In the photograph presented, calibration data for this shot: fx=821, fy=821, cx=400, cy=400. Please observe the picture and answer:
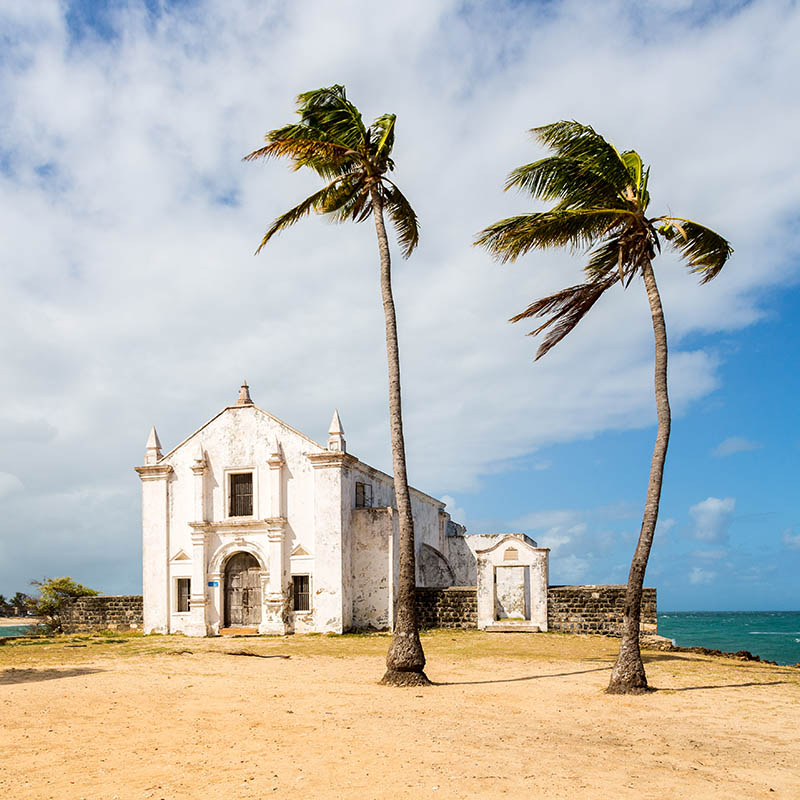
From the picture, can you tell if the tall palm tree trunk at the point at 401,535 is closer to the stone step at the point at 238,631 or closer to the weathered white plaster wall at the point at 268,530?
the weathered white plaster wall at the point at 268,530

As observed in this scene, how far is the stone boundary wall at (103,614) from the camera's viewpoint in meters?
27.1

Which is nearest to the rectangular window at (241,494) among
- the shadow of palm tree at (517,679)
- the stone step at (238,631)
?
the stone step at (238,631)

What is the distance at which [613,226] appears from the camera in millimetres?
13617

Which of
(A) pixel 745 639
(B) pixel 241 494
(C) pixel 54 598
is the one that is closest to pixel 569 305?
(B) pixel 241 494

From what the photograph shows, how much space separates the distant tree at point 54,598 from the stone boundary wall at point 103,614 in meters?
0.38

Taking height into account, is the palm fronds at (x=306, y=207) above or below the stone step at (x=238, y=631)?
above

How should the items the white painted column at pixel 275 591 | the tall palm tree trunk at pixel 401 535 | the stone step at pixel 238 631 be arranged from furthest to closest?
the stone step at pixel 238 631, the white painted column at pixel 275 591, the tall palm tree trunk at pixel 401 535

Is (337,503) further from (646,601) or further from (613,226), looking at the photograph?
(613,226)

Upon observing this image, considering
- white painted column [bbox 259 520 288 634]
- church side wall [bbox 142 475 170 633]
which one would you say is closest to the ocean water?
white painted column [bbox 259 520 288 634]

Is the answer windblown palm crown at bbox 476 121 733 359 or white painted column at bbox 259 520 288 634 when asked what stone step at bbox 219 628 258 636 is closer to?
white painted column at bbox 259 520 288 634

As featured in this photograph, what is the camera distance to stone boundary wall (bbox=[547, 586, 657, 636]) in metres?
23.0

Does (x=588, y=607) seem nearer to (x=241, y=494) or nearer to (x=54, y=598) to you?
(x=241, y=494)

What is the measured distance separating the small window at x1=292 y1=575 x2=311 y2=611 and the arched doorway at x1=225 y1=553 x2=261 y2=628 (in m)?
1.23

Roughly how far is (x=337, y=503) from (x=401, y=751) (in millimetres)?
16487
